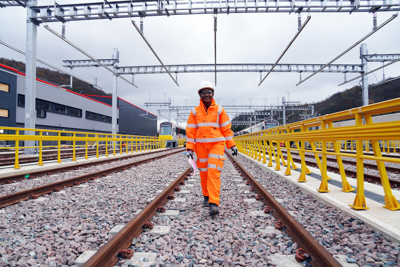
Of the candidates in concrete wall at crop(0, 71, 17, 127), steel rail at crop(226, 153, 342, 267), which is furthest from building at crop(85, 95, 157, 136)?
steel rail at crop(226, 153, 342, 267)

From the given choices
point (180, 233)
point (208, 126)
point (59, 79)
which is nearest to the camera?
point (180, 233)

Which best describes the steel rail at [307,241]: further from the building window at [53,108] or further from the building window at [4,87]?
the building window at [53,108]

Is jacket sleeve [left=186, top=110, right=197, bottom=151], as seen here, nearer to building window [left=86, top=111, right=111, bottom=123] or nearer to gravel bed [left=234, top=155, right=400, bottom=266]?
gravel bed [left=234, top=155, right=400, bottom=266]

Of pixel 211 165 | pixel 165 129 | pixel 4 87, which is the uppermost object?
pixel 4 87

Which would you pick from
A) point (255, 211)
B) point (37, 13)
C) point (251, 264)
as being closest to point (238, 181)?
point (255, 211)

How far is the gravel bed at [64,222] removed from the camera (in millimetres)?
2332

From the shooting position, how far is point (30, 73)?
11820 mm

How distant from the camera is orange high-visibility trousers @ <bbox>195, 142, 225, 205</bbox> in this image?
3.45 meters

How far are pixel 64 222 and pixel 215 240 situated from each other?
1991mm

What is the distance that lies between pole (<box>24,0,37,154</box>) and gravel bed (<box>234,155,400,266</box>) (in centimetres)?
1230

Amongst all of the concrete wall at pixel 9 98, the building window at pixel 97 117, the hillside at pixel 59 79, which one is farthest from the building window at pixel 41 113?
the hillside at pixel 59 79

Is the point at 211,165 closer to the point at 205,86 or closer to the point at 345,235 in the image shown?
the point at 205,86

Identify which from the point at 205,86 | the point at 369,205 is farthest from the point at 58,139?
the point at 369,205

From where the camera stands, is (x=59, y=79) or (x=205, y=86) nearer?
(x=205, y=86)
